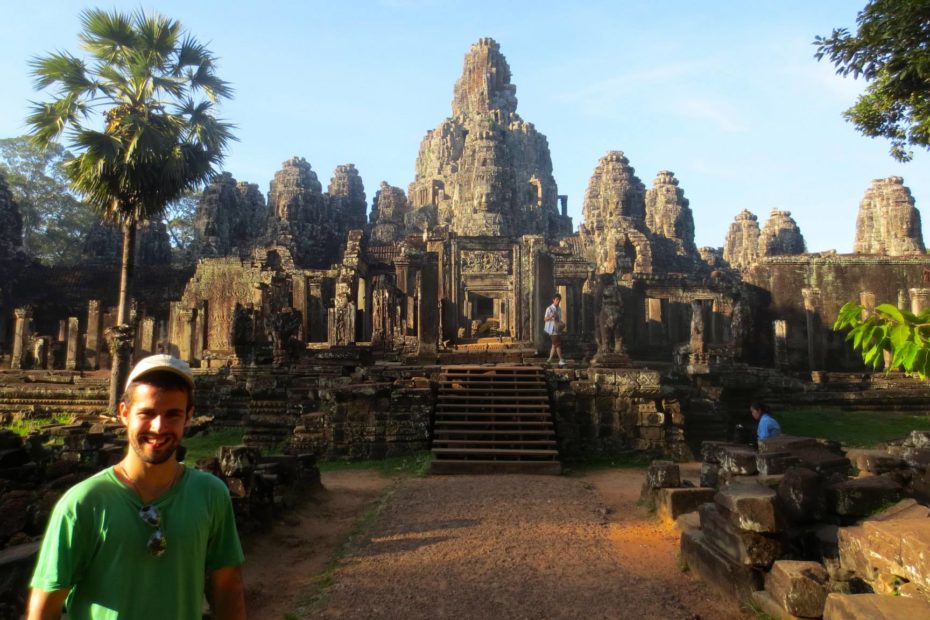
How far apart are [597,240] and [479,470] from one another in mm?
29414

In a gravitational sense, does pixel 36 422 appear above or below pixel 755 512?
below

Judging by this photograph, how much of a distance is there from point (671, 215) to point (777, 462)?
35.3 metres

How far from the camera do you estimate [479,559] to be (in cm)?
564

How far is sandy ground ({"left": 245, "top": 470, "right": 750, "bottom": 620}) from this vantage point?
4.70 meters

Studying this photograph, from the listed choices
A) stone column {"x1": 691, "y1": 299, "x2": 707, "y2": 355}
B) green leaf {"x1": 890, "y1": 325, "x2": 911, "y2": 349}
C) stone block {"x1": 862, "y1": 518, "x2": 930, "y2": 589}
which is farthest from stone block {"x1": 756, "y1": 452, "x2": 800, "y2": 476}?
stone column {"x1": 691, "y1": 299, "x2": 707, "y2": 355}

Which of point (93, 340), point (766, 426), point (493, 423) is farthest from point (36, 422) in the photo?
point (766, 426)

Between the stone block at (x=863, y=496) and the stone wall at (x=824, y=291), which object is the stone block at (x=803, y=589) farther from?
the stone wall at (x=824, y=291)

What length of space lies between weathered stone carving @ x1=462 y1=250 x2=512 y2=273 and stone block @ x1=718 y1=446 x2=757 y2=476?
1197cm

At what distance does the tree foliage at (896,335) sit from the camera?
8.58 ft

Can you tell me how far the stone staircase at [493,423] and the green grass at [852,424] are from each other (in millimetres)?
6223

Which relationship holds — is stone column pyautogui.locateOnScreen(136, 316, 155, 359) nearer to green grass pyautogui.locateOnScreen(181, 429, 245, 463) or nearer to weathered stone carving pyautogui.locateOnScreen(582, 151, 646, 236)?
green grass pyautogui.locateOnScreen(181, 429, 245, 463)

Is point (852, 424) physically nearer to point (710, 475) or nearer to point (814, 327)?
point (710, 475)

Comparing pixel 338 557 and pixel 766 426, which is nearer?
pixel 338 557

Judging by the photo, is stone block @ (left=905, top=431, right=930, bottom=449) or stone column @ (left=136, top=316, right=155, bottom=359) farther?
stone column @ (left=136, top=316, right=155, bottom=359)
